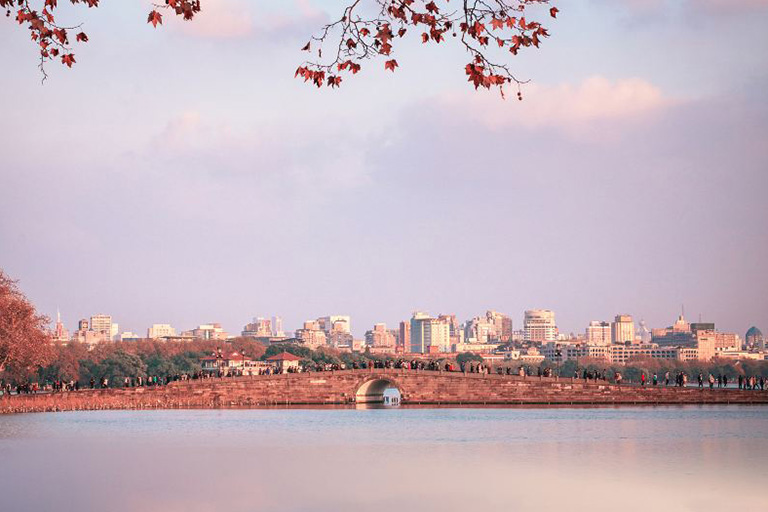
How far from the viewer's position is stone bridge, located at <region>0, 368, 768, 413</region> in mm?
70812

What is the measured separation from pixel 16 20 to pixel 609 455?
84.5 ft

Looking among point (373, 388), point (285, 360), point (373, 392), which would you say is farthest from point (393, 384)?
point (285, 360)

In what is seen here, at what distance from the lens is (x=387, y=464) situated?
33406 mm

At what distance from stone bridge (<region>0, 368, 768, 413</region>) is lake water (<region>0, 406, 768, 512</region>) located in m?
13.9

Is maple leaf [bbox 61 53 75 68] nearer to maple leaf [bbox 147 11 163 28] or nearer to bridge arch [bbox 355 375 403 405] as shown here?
maple leaf [bbox 147 11 163 28]

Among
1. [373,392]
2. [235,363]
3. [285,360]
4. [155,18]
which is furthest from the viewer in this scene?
[235,363]

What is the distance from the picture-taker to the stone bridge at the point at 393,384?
7081 cm

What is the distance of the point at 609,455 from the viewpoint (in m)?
35.7

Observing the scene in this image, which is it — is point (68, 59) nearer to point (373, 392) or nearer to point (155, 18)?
point (155, 18)

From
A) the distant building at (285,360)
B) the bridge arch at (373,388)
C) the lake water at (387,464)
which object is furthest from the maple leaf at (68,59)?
the distant building at (285,360)

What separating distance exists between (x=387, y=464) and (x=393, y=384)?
151 ft

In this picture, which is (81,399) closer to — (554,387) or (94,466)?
(554,387)

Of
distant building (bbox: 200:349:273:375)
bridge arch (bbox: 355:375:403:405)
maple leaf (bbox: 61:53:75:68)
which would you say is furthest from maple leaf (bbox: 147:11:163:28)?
distant building (bbox: 200:349:273:375)

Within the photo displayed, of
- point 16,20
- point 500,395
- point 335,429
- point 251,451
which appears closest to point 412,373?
point 500,395
